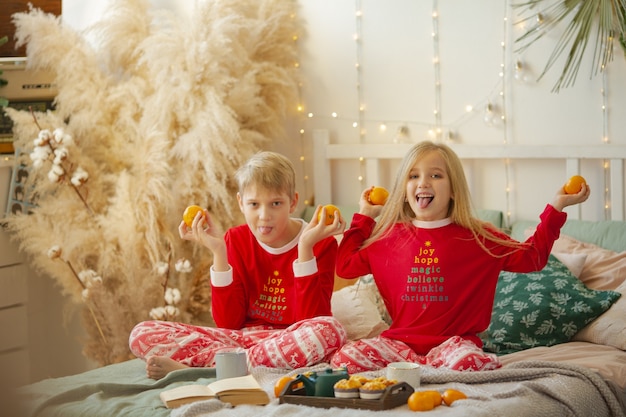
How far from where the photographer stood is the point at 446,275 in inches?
88.9

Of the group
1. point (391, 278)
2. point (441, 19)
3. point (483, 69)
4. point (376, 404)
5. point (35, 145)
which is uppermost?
point (441, 19)

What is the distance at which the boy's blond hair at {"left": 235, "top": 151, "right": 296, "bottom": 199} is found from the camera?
2.35m

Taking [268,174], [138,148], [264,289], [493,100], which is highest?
[493,100]

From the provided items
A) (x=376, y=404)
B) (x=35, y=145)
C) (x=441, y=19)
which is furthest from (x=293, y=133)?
(x=376, y=404)

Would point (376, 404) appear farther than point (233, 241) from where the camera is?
No

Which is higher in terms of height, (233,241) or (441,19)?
(441,19)

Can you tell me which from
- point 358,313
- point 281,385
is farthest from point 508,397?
point 358,313

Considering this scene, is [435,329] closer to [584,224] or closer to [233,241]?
Result: [233,241]

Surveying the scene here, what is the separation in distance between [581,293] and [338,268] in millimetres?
678

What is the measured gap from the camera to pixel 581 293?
2424mm

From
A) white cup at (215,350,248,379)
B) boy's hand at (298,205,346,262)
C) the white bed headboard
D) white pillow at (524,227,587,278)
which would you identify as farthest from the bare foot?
the white bed headboard

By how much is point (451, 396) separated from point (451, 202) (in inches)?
28.2

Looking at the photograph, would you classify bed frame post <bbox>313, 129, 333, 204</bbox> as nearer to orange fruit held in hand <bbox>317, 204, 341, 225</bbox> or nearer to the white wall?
the white wall

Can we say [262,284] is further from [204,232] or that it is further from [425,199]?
[425,199]
